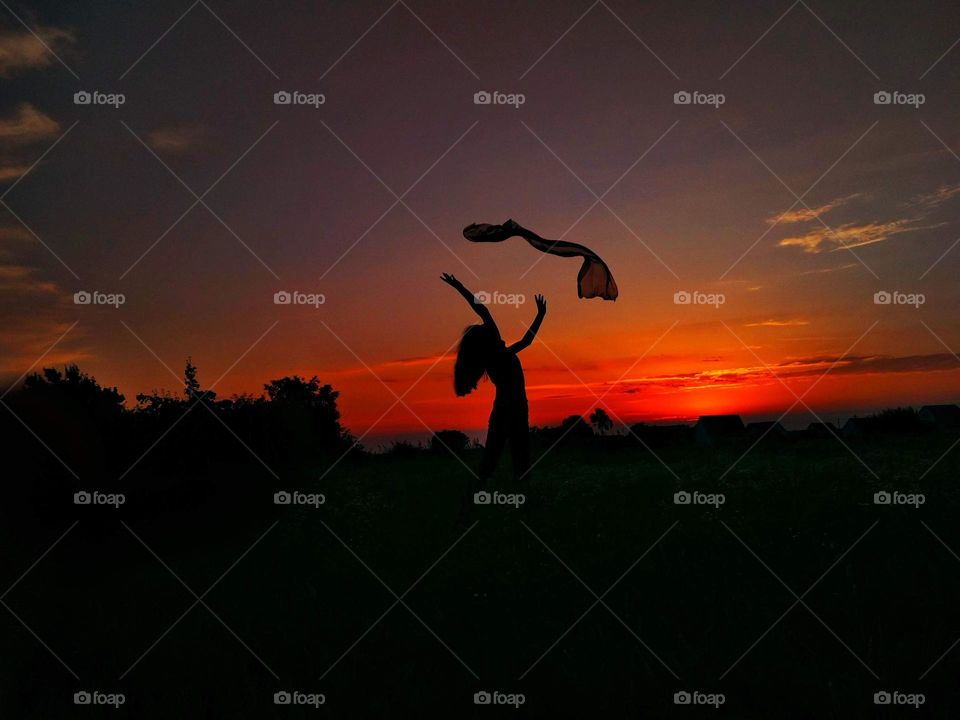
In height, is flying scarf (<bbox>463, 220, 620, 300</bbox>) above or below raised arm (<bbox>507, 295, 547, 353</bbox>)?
above

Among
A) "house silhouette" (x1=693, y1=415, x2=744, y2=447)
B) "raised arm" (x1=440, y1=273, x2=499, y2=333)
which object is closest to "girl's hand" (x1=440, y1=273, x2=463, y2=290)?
"raised arm" (x1=440, y1=273, x2=499, y2=333)

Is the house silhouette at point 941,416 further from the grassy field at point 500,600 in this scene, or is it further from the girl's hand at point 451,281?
the girl's hand at point 451,281

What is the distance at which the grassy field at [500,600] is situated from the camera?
8242 millimetres

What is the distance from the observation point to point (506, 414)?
1266cm

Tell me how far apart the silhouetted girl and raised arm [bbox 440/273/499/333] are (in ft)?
0.06

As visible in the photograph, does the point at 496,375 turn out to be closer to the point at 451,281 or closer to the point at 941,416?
the point at 451,281

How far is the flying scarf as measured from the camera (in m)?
13.2

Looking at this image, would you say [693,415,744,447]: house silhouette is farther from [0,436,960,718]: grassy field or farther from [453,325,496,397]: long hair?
[453,325,496,397]: long hair

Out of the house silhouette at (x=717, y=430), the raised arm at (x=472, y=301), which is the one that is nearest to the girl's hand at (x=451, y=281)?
the raised arm at (x=472, y=301)

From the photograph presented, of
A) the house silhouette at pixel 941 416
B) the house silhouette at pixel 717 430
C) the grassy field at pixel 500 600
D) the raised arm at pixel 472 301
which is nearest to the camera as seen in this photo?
the grassy field at pixel 500 600

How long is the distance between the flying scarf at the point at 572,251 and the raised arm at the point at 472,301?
1487mm

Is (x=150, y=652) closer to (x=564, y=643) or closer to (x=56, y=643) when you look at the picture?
(x=56, y=643)

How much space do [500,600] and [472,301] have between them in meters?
4.28

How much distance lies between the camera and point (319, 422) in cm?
1747
